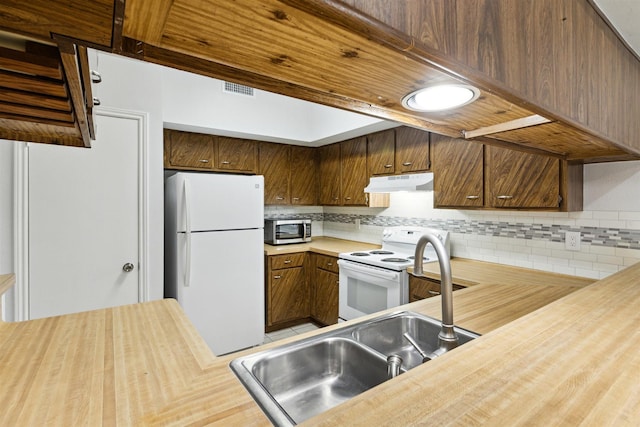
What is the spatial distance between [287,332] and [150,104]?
2.61m

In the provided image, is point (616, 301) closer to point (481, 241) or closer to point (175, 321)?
point (481, 241)

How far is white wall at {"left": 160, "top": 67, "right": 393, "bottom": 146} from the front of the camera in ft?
9.80

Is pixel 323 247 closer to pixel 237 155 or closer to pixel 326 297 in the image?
pixel 326 297

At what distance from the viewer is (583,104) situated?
1142 millimetres

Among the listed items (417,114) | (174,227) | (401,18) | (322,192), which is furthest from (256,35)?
(322,192)

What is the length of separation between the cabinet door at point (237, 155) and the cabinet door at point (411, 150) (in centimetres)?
164

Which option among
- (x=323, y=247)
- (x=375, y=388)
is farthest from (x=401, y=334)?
(x=323, y=247)

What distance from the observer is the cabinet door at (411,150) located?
2.79 meters

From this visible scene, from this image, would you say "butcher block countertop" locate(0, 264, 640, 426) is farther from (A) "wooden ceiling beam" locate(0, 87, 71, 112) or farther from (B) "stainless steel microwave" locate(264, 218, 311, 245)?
(B) "stainless steel microwave" locate(264, 218, 311, 245)

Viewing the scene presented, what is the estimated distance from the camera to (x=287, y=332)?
348cm

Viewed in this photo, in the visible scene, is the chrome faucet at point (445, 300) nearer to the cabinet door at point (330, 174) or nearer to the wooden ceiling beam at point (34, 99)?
the wooden ceiling beam at point (34, 99)

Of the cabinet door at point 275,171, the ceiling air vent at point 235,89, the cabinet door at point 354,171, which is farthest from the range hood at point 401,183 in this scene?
the ceiling air vent at point 235,89

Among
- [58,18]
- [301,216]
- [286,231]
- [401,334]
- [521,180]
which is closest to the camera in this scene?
[58,18]

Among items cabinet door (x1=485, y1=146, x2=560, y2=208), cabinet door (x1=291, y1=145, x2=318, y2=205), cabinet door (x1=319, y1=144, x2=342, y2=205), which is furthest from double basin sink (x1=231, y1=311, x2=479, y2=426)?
cabinet door (x1=291, y1=145, x2=318, y2=205)
